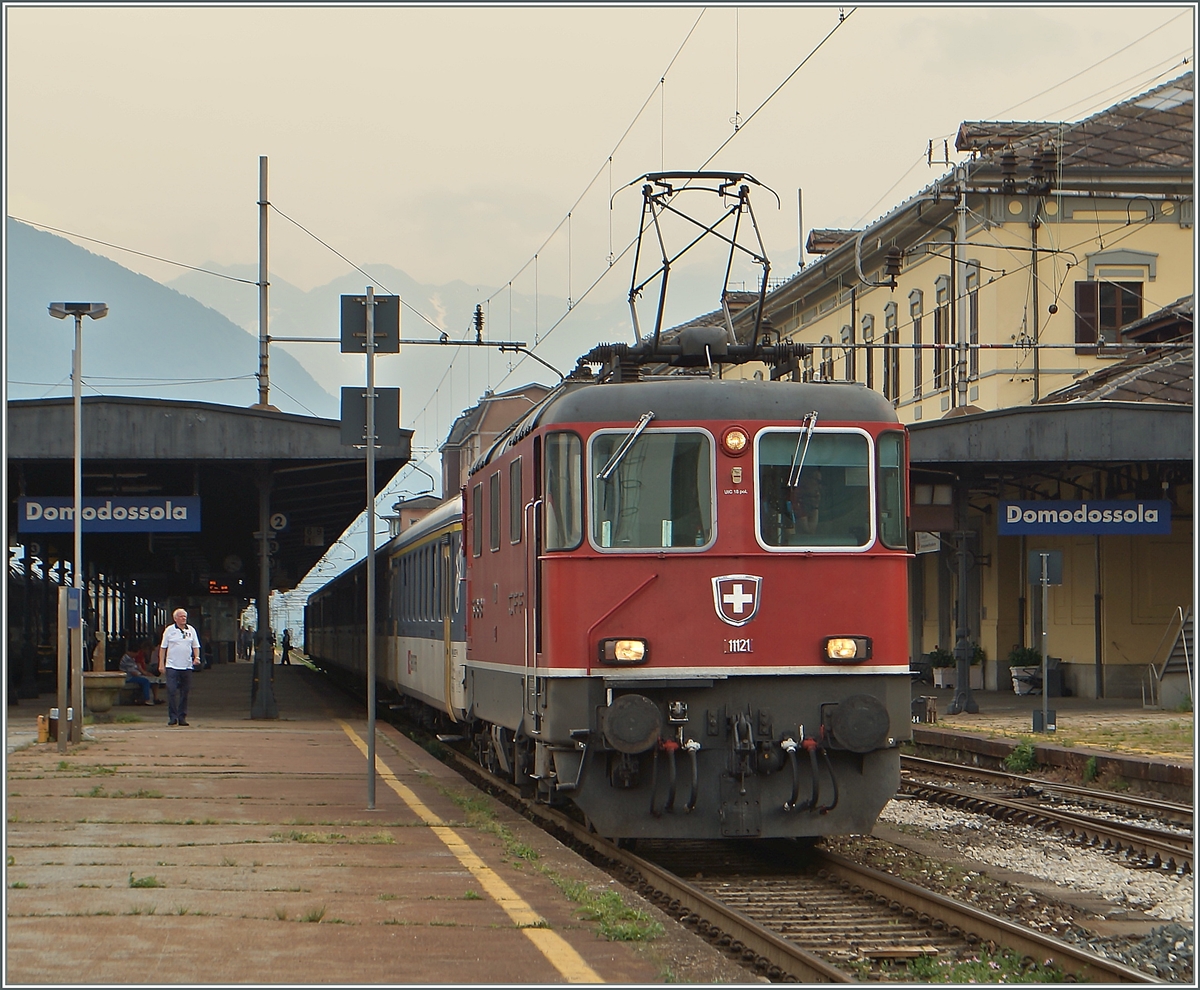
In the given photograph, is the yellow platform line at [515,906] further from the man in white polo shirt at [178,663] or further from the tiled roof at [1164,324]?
the tiled roof at [1164,324]

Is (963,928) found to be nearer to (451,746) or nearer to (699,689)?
(699,689)

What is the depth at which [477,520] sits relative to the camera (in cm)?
1342

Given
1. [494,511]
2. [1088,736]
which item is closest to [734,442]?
[494,511]

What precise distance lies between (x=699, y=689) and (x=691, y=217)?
4.66 metres

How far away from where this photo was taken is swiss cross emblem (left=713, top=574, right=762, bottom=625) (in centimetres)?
981

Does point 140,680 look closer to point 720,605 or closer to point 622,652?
point 622,652

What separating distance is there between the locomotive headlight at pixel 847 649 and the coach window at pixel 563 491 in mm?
1748

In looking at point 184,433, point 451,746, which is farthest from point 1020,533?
point 184,433

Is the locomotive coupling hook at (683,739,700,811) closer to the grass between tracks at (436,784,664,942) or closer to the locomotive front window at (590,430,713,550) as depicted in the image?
the grass between tracks at (436,784,664,942)

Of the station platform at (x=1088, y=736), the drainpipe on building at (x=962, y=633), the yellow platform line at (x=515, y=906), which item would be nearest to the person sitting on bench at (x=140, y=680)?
the station platform at (x=1088, y=736)

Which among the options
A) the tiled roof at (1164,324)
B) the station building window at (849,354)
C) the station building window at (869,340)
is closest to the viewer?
the tiled roof at (1164,324)

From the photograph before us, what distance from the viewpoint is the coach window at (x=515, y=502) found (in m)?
11.1

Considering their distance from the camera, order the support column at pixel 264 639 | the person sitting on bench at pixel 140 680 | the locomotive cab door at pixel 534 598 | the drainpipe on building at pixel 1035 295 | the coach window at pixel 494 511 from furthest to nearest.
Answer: the drainpipe on building at pixel 1035 295
the person sitting on bench at pixel 140 680
the support column at pixel 264 639
the coach window at pixel 494 511
the locomotive cab door at pixel 534 598

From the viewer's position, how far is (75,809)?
38.4ft
